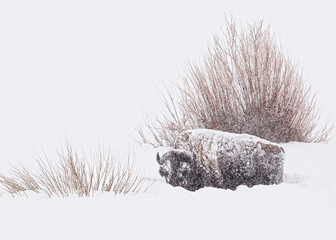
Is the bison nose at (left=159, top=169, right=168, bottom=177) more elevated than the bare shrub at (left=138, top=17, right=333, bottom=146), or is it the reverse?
the bare shrub at (left=138, top=17, right=333, bottom=146)

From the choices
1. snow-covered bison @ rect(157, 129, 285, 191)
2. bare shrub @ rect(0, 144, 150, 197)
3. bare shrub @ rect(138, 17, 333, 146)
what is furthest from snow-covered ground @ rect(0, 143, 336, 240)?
bare shrub @ rect(138, 17, 333, 146)

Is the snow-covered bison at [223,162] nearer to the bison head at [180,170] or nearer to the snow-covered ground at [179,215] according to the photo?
the bison head at [180,170]

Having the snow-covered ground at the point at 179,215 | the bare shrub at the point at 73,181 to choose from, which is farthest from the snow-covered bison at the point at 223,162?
the bare shrub at the point at 73,181

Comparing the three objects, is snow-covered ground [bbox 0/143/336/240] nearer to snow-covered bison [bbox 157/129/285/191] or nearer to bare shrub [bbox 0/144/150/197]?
bare shrub [bbox 0/144/150/197]

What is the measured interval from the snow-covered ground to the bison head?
468 mm

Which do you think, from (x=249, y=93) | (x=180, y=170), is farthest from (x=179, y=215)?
(x=249, y=93)

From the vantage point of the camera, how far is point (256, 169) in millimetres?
5945

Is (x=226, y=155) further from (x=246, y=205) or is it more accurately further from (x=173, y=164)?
(x=246, y=205)

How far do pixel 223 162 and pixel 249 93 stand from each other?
248 cm

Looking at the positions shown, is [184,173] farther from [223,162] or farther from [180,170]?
[223,162]

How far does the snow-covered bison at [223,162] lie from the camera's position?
591 centimetres

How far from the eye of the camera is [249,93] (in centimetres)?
816

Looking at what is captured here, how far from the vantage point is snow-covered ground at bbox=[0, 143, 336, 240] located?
3.97m

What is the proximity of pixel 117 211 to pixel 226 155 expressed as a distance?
201cm
